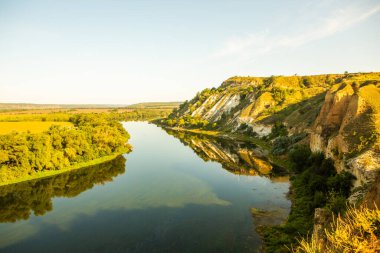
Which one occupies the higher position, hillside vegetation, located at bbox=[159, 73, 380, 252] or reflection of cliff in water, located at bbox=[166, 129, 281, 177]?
hillside vegetation, located at bbox=[159, 73, 380, 252]

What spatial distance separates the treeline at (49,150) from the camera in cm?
5025

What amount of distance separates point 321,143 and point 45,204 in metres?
46.9

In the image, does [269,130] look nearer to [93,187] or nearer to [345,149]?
[345,149]

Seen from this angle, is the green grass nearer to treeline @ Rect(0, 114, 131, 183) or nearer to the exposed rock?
treeline @ Rect(0, 114, 131, 183)

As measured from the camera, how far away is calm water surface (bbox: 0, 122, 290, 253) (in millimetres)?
28922

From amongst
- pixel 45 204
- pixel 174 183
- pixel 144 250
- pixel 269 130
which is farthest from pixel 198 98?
pixel 144 250

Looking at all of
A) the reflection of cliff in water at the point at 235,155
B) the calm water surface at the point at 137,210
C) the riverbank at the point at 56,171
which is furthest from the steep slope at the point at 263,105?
the riverbank at the point at 56,171

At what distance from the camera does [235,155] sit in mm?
69625

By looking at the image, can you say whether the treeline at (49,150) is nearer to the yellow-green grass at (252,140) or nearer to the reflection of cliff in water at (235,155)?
the reflection of cliff in water at (235,155)

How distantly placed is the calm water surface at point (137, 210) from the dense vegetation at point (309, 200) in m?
1.74

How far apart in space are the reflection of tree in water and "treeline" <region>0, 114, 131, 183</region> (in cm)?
345

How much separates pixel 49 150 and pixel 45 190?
11656mm

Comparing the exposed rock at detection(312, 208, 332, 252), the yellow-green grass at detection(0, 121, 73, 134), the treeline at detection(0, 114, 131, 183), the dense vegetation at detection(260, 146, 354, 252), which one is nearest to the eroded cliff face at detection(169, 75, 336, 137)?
the dense vegetation at detection(260, 146, 354, 252)

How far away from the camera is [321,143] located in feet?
150
